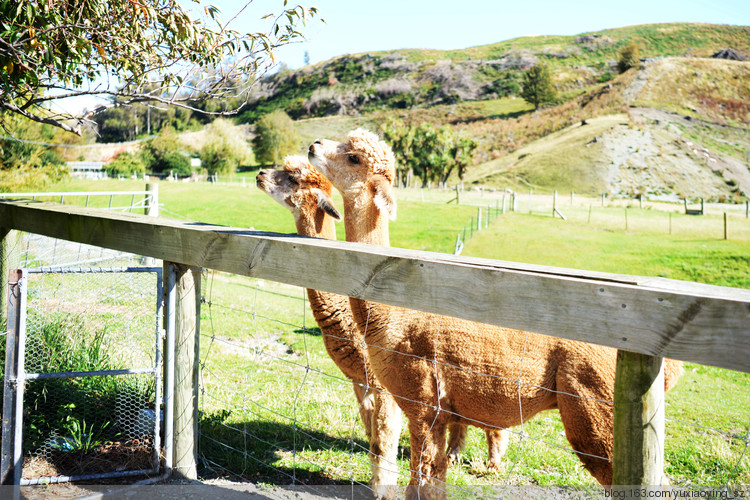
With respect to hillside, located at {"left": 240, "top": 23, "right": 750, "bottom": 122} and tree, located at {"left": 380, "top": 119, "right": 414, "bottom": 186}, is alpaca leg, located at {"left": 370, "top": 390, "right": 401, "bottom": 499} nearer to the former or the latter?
tree, located at {"left": 380, "top": 119, "right": 414, "bottom": 186}

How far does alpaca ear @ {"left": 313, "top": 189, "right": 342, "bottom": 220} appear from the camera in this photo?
439 centimetres

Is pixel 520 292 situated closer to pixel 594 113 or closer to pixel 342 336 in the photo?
pixel 342 336

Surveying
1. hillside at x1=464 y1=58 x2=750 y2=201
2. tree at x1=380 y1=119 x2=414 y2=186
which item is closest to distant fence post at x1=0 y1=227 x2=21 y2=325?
hillside at x1=464 y1=58 x2=750 y2=201

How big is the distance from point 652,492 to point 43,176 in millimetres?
28338

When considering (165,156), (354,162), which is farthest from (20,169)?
(165,156)

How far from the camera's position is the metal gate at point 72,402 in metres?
3.37

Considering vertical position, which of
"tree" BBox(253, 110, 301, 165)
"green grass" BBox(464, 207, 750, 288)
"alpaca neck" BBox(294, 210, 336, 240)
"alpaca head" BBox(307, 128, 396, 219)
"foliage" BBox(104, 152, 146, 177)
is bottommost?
"green grass" BBox(464, 207, 750, 288)

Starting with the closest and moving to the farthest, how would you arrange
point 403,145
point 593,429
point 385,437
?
point 593,429, point 385,437, point 403,145

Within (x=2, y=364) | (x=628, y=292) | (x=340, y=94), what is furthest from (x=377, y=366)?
(x=340, y=94)

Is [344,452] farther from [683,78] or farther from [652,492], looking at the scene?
[683,78]

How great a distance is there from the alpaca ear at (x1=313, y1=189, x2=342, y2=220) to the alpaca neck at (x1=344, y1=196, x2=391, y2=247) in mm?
475

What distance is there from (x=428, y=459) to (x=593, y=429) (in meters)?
0.90

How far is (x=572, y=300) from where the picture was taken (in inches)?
67.2

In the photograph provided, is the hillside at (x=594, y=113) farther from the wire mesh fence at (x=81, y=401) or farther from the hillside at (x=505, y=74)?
the wire mesh fence at (x=81, y=401)
